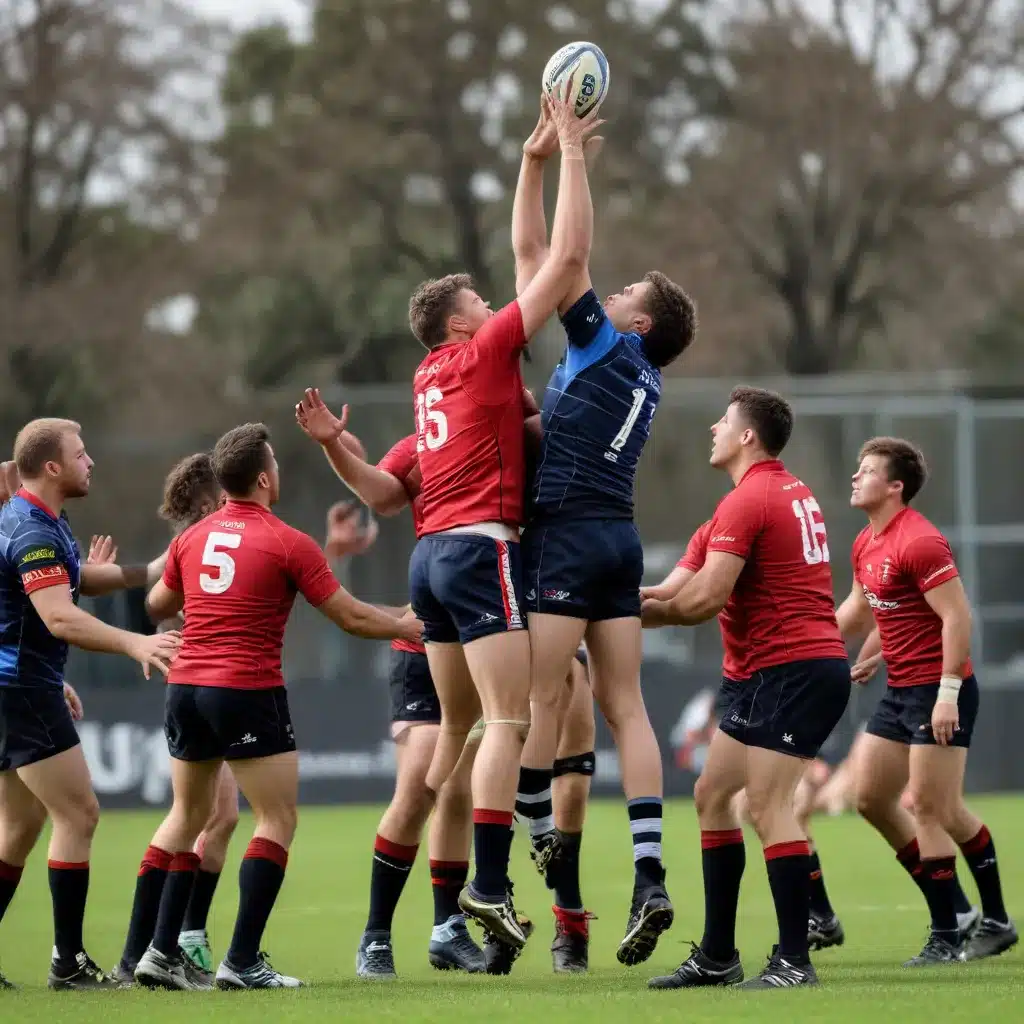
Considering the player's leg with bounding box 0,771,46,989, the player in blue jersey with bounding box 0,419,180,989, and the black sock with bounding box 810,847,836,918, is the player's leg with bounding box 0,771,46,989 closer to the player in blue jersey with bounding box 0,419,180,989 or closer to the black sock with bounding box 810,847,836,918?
the player in blue jersey with bounding box 0,419,180,989

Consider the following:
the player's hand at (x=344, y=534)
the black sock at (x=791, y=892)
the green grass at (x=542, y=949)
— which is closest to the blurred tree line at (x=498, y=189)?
the green grass at (x=542, y=949)

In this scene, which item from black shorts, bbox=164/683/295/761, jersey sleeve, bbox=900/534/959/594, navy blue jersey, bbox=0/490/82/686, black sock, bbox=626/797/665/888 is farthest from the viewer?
jersey sleeve, bbox=900/534/959/594

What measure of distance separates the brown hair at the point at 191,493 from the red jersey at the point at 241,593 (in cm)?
86

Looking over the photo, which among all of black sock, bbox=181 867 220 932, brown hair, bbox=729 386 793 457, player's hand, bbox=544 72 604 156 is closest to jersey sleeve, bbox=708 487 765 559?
brown hair, bbox=729 386 793 457

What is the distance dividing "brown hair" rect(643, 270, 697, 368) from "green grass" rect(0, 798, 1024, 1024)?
2614mm

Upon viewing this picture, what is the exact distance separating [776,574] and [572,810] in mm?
1613

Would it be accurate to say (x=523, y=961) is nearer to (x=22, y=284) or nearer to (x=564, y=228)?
(x=564, y=228)

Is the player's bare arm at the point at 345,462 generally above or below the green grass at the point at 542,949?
above

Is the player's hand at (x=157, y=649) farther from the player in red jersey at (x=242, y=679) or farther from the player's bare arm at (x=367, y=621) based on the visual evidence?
the player's bare arm at (x=367, y=621)

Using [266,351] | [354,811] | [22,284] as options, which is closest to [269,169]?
[266,351]

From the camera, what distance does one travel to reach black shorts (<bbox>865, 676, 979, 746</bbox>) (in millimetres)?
8469

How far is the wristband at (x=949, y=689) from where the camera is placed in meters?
8.26

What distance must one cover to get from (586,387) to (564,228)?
2.26 feet

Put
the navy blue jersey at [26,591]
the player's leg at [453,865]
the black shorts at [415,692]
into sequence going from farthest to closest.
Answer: the black shorts at [415,692], the player's leg at [453,865], the navy blue jersey at [26,591]
